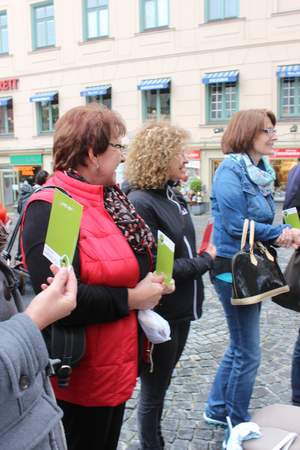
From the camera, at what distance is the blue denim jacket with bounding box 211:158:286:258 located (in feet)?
8.29

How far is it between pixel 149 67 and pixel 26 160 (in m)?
6.93

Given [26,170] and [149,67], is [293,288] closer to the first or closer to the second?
[149,67]

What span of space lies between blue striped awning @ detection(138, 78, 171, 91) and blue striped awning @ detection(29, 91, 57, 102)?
4128 mm

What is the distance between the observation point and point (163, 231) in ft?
7.65

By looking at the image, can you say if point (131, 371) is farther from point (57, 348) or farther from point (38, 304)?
point (38, 304)

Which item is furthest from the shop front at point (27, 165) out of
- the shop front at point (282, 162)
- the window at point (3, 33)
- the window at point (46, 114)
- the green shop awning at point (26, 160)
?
the shop front at point (282, 162)

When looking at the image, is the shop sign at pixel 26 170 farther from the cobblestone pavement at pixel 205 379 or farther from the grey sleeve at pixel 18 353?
the grey sleeve at pixel 18 353

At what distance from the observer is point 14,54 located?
20766 mm

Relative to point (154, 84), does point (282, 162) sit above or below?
below

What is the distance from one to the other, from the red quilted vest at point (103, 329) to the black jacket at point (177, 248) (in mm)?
484

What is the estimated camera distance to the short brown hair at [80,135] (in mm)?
1831

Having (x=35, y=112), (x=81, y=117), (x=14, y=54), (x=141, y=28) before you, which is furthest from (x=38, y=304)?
(x=14, y=54)

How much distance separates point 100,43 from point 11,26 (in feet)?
15.5

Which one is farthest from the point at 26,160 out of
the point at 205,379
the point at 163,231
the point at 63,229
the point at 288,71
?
the point at 63,229
